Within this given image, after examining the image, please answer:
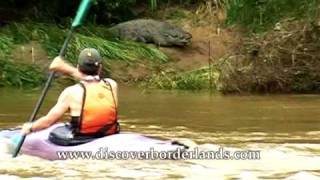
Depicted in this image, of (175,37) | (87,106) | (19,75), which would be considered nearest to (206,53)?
(175,37)

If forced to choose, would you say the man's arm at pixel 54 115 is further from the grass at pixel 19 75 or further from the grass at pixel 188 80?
the grass at pixel 19 75

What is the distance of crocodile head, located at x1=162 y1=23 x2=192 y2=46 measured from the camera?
19.5 metres

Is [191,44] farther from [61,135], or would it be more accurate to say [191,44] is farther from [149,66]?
[61,135]

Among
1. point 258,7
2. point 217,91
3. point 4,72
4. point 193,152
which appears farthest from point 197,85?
point 193,152

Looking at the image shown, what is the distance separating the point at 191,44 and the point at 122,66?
2626 millimetres

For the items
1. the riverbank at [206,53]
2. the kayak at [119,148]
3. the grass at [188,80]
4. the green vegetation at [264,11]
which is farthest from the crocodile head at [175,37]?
the kayak at [119,148]

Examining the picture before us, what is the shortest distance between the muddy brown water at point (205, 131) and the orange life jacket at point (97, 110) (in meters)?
0.37

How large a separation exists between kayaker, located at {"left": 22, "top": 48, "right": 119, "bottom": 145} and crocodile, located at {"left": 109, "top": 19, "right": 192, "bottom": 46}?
11.5m

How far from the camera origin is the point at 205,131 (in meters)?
9.97

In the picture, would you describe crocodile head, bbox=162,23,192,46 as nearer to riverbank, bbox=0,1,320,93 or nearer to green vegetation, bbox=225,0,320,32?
riverbank, bbox=0,1,320,93

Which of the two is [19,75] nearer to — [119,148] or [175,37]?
[175,37]

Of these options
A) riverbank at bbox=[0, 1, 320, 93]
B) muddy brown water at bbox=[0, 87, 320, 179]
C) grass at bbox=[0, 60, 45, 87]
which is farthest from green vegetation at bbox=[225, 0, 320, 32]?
grass at bbox=[0, 60, 45, 87]

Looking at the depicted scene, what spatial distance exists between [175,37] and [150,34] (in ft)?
1.92

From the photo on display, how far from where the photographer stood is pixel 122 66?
17.9 meters
